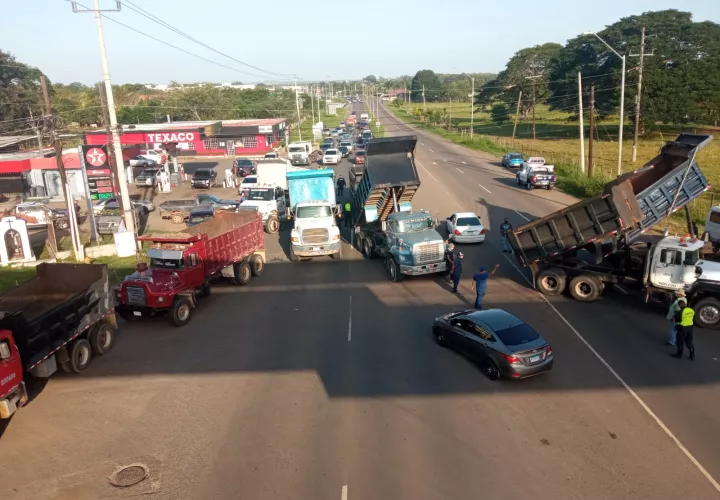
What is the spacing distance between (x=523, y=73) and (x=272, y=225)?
88.4 meters

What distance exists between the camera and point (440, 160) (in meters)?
60.2

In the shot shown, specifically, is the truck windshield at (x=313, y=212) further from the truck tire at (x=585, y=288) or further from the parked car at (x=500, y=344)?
the parked car at (x=500, y=344)

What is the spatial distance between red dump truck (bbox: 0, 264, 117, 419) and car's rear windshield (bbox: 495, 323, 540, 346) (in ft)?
33.6

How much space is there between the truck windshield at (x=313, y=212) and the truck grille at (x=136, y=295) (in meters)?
8.59

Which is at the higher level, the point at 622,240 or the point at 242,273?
the point at 622,240

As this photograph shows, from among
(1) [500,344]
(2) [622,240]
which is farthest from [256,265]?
(2) [622,240]

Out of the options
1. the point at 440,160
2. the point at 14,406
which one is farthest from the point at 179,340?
the point at 440,160

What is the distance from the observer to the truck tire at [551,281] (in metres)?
18.3

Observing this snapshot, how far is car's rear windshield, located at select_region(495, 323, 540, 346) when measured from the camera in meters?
12.4

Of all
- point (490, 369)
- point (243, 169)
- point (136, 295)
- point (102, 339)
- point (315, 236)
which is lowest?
point (490, 369)

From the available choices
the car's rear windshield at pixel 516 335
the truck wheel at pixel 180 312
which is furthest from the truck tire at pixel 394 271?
the car's rear windshield at pixel 516 335

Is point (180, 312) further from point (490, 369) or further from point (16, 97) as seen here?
point (16, 97)

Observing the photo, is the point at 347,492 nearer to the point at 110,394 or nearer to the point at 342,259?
the point at 110,394

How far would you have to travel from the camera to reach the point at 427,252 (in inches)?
775
